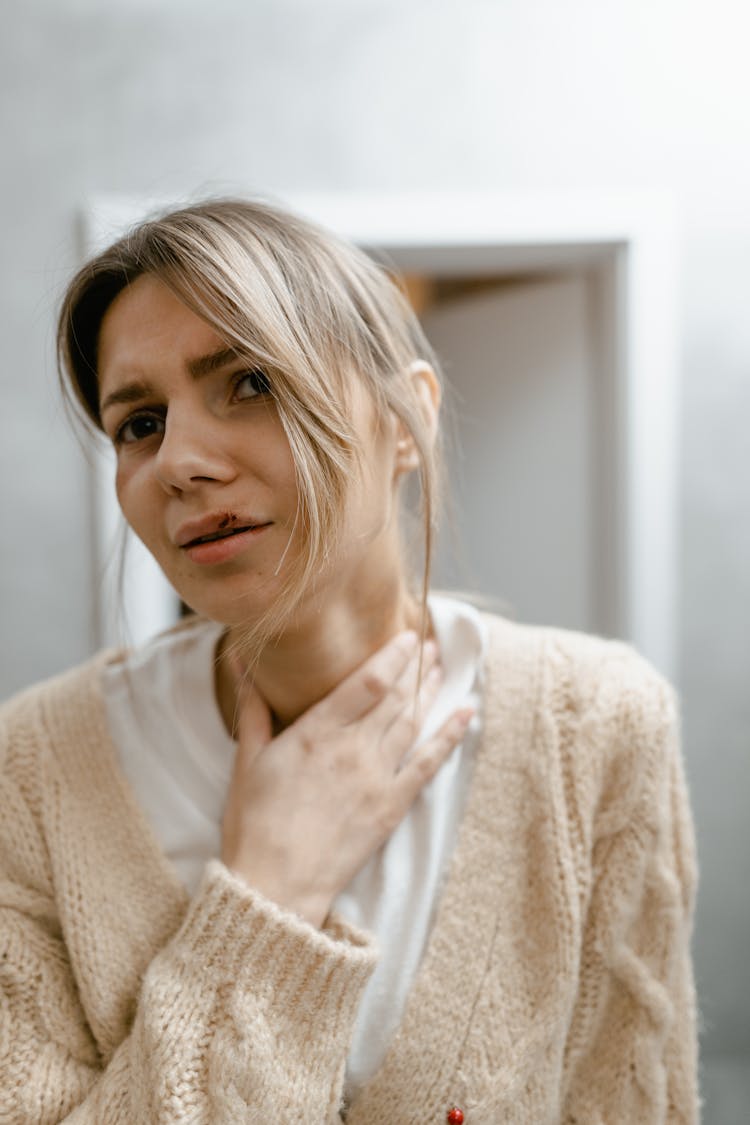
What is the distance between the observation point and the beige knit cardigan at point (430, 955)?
0.70 m

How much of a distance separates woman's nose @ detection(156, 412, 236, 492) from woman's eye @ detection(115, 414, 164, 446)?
0.06 m

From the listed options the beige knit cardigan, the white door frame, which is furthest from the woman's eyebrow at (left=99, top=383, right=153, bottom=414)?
the white door frame

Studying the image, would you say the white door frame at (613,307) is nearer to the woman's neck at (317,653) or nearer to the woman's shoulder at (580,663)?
the woman's neck at (317,653)

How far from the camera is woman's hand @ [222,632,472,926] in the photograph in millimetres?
747

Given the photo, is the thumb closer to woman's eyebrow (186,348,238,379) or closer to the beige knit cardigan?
the beige knit cardigan

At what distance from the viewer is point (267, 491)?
0.70m

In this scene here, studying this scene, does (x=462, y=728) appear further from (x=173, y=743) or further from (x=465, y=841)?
(x=173, y=743)

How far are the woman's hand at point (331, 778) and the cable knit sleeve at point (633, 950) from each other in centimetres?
15

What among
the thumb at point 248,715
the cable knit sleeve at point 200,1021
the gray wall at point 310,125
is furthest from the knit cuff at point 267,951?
the gray wall at point 310,125

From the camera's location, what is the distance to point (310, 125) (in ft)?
4.85

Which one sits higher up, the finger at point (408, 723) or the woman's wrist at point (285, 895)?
the finger at point (408, 723)

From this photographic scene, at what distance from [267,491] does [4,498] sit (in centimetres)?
96

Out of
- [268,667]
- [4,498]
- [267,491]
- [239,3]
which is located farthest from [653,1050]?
[239,3]

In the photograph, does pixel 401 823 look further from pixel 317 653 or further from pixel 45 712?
pixel 45 712
